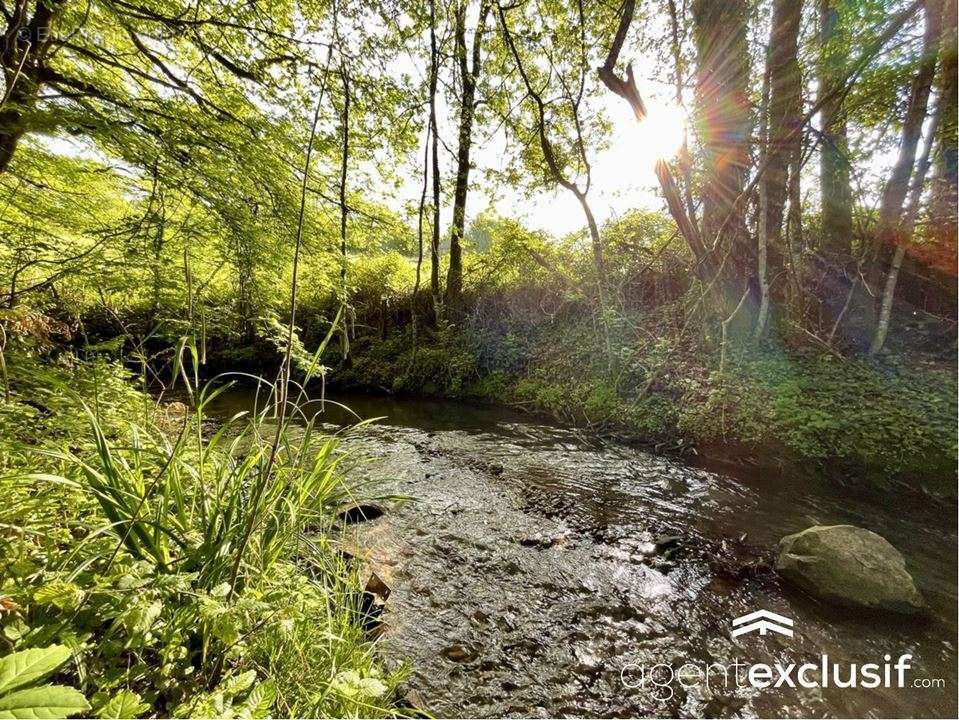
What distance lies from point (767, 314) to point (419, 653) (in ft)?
22.8

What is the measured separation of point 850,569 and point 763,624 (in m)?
0.79

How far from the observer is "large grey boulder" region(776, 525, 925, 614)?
253 centimetres

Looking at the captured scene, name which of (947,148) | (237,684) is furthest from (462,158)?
(237,684)

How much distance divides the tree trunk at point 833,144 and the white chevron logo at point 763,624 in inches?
235

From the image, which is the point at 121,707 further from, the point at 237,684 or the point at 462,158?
the point at 462,158

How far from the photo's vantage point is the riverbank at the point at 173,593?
1.10m


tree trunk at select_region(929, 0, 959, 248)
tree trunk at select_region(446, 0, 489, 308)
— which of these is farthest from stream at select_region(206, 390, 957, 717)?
tree trunk at select_region(446, 0, 489, 308)

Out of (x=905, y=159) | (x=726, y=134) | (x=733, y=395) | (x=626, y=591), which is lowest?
(x=626, y=591)

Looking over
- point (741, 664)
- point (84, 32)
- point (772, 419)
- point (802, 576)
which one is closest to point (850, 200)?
point (772, 419)

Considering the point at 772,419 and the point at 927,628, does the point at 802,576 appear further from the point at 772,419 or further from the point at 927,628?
the point at 772,419

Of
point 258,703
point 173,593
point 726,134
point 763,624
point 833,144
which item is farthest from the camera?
point 726,134

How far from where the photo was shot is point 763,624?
246cm

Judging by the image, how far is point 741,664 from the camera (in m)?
2.19

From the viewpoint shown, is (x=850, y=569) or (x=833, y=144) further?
(x=833, y=144)
